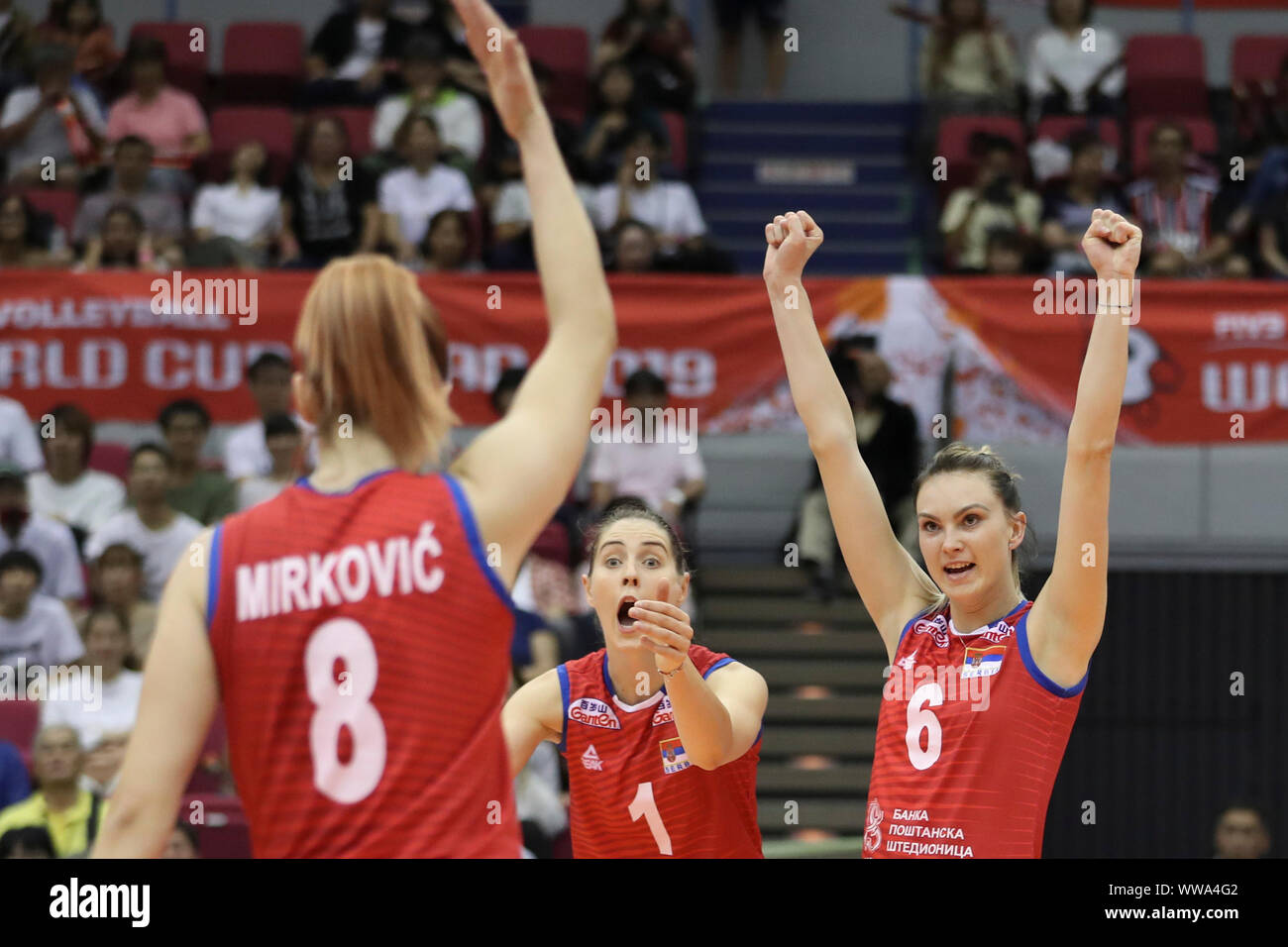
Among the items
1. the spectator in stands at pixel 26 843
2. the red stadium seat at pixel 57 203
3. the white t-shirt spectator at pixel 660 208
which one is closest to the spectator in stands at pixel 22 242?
the red stadium seat at pixel 57 203

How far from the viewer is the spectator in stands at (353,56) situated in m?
11.9

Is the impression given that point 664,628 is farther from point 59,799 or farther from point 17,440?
point 17,440

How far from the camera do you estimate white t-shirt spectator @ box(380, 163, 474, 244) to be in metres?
10.6

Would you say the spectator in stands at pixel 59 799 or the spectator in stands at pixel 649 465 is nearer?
the spectator in stands at pixel 59 799

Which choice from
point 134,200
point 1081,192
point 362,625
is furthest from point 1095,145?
point 362,625

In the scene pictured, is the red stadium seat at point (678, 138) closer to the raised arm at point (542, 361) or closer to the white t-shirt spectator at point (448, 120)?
the white t-shirt spectator at point (448, 120)

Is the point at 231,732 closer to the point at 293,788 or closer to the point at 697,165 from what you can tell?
the point at 293,788

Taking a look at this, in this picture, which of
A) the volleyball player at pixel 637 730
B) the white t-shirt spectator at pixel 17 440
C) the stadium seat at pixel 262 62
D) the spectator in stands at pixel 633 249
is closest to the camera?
the volleyball player at pixel 637 730

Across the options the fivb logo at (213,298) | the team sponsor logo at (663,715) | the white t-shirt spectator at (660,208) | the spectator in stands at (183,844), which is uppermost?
the white t-shirt spectator at (660,208)

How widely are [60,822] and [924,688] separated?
4.12 meters

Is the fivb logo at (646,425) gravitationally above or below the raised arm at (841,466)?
above

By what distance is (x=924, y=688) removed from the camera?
365 centimetres

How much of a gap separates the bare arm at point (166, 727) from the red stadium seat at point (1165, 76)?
1111cm

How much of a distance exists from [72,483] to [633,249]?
3.29 m
